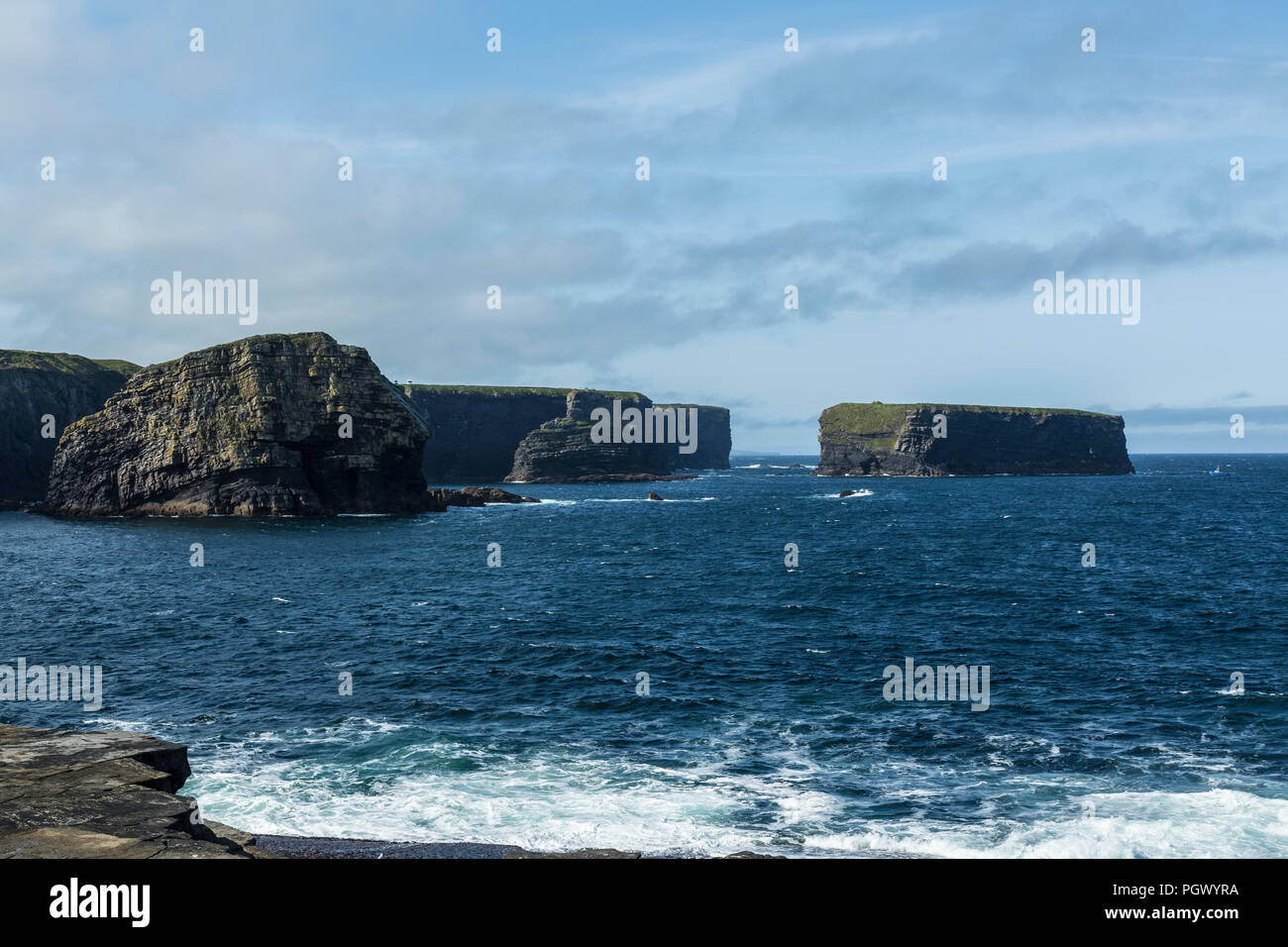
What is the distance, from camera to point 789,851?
1998 cm

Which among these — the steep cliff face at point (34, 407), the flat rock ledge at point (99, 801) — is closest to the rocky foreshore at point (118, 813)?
the flat rock ledge at point (99, 801)

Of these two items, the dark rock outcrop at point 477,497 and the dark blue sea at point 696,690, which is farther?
the dark rock outcrop at point 477,497

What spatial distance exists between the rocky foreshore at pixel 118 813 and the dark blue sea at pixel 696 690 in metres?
2.34

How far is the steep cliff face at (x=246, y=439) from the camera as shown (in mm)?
107500

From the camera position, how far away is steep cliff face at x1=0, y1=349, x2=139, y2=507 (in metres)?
126

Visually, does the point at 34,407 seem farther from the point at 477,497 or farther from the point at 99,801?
the point at 99,801

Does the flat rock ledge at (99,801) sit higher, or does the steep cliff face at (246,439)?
the steep cliff face at (246,439)

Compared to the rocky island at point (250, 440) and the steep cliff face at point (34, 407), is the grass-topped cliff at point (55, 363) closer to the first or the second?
the steep cliff face at point (34, 407)

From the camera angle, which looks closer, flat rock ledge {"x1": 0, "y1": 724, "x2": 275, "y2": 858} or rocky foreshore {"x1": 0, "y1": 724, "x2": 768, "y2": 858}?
flat rock ledge {"x1": 0, "y1": 724, "x2": 275, "y2": 858}

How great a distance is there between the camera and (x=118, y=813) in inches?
583

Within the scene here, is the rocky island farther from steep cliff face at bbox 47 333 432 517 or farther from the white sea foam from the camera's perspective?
the white sea foam

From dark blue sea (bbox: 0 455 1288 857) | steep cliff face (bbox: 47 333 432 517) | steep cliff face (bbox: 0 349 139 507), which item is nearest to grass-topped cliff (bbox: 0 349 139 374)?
→ steep cliff face (bbox: 0 349 139 507)

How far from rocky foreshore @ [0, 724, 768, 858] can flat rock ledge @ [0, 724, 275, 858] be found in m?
0.02

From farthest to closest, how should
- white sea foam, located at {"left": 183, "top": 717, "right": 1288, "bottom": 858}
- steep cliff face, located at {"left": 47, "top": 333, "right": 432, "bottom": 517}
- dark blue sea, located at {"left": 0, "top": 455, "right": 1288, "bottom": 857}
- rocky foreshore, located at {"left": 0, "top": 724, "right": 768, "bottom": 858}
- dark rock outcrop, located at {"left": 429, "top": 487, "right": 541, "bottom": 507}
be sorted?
dark rock outcrop, located at {"left": 429, "top": 487, "right": 541, "bottom": 507}
steep cliff face, located at {"left": 47, "top": 333, "right": 432, "bottom": 517}
dark blue sea, located at {"left": 0, "top": 455, "right": 1288, "bottom": 857}
white sea foam, located at {"left": 183, "top": 717, "right": 1288, "bottom": 858}
rocky foreshore, located at {"left": 0, "top": 724, "right": 768, "bottom": 858}
